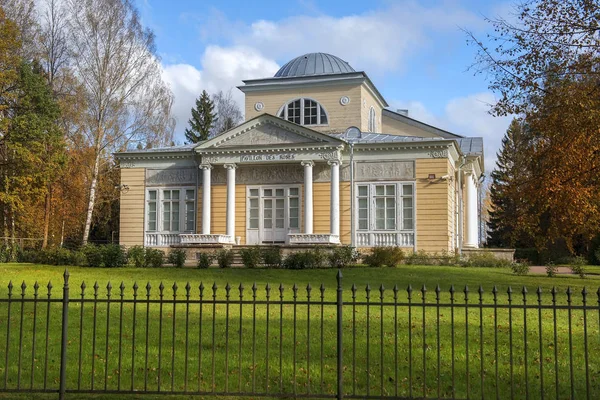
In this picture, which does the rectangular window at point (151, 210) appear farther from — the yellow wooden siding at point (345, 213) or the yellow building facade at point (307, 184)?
the yellow wooden siding at point (345, 213)

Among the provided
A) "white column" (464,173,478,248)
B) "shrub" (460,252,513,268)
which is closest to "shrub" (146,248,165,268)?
"shrub" (460,252,513,268)

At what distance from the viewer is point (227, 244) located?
2830 cm

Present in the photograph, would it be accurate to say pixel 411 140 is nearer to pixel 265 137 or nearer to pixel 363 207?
pixel 363 207

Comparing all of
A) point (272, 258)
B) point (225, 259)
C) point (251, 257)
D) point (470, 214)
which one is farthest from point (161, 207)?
point (470, 214)

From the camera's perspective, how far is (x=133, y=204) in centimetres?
3138

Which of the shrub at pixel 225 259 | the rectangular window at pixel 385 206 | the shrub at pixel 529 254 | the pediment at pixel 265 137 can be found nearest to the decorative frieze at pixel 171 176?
the pediment at pixel 265 137

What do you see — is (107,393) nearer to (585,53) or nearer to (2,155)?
(585,53)

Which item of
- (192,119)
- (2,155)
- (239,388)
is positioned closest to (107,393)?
(239,388)

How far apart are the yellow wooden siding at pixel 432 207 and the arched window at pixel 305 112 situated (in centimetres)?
734

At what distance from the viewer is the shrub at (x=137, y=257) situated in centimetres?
2305

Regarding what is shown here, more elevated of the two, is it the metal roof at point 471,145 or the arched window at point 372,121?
the arched window at point 372,121

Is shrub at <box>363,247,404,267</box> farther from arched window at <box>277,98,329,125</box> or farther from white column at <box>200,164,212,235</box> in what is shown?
arched window at <box>277,98,329,125</box>

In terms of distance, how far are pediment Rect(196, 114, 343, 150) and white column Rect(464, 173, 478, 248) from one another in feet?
33.1

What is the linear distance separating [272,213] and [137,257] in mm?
8040
